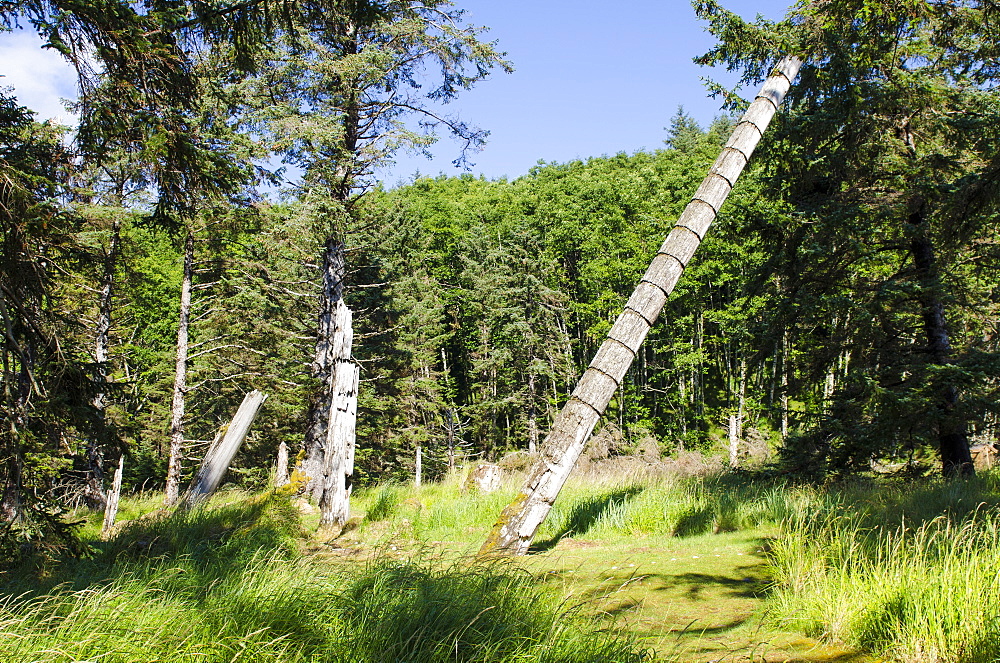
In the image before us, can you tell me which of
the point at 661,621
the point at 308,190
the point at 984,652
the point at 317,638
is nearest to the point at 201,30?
the point at 317,638

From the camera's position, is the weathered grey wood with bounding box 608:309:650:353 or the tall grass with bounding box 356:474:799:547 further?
the tall grass with bounding box 356:474:799:547

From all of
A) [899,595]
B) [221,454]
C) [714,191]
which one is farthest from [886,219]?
[221,454]

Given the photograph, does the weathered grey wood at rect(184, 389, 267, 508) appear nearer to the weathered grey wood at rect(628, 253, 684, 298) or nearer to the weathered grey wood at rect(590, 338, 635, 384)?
the weathered grey wood at rect(590, 338, 635, 384)

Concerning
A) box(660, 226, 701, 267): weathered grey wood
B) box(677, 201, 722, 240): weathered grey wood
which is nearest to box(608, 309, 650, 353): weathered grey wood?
box(660, 226, 701, 267): weathered grey wood

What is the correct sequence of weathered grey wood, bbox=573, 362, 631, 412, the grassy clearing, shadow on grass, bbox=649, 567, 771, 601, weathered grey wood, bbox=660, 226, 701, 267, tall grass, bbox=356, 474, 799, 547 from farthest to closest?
tall grass, bbox=356, 474, 799, 547
weathered grey wood, bbox=660, 226, 701, 267
weathered grey wood, bbox=573, 362, 631, 412
shadow on grass, bbox=649, 567, 771, 601
the grassy clearing

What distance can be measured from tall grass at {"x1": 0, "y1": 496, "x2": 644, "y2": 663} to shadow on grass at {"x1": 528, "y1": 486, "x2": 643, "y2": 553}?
3.28 meters

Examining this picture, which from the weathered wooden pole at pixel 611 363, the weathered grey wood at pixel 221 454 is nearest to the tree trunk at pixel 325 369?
the weathered grey wood at pixel 221 454

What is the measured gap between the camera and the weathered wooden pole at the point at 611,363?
6215mm

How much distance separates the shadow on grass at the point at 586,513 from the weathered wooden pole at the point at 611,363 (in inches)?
40.9

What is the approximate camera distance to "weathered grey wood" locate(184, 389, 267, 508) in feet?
33.6

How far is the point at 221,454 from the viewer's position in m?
10.7

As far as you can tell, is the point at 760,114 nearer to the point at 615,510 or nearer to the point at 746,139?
the point at 746,139

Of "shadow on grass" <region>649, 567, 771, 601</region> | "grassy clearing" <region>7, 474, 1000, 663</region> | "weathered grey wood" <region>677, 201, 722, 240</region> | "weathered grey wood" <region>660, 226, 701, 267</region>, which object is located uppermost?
"weathered grey wood" <region>677, 201, 722, 240</region>

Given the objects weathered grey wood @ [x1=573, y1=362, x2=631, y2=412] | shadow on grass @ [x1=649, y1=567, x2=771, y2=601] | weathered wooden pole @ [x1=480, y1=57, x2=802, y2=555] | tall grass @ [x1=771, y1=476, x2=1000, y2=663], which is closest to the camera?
tall grass @ [x1=771, y1=476, x2=1000, y2=663]
